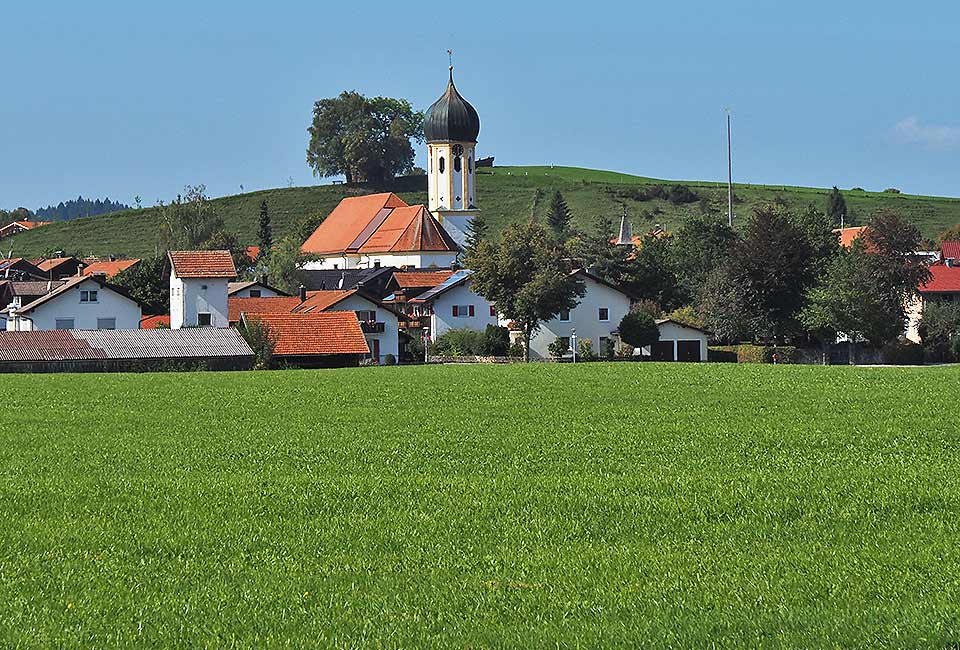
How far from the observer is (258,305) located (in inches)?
3423

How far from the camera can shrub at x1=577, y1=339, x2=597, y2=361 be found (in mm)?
84356

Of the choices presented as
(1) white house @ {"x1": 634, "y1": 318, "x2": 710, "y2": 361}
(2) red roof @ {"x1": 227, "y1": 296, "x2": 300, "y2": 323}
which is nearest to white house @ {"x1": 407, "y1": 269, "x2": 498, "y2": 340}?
(2) red roof @ {"x1": 227, "y1": 296, "x2": 300, "y2": 323}

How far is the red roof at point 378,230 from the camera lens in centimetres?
13800

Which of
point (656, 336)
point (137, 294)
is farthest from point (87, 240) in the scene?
point (656, 336)

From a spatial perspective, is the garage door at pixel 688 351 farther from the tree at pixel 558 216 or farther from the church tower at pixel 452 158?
the tree at pixel 558 216

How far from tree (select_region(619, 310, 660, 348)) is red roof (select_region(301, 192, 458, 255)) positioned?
50531 millimetres

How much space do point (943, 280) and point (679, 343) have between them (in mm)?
21291

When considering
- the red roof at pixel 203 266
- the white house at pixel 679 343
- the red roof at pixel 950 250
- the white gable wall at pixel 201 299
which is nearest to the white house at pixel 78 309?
the white gable wall at pixel 201 299

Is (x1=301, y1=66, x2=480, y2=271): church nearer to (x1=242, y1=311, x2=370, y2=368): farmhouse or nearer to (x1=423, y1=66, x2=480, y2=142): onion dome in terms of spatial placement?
(x1=423, y1=66, x2=480, y2=142): onion dome

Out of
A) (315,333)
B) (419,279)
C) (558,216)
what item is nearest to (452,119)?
(558,216)

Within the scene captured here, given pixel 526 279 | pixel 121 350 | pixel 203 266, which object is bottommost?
pixel 121 350

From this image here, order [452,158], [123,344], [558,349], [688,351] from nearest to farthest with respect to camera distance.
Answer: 1. [123,344]
2. [558,349]
3. [688,351]
4. [452,158]

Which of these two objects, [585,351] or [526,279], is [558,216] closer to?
[526,279]

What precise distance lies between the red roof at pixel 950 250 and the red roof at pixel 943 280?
14.8 m
